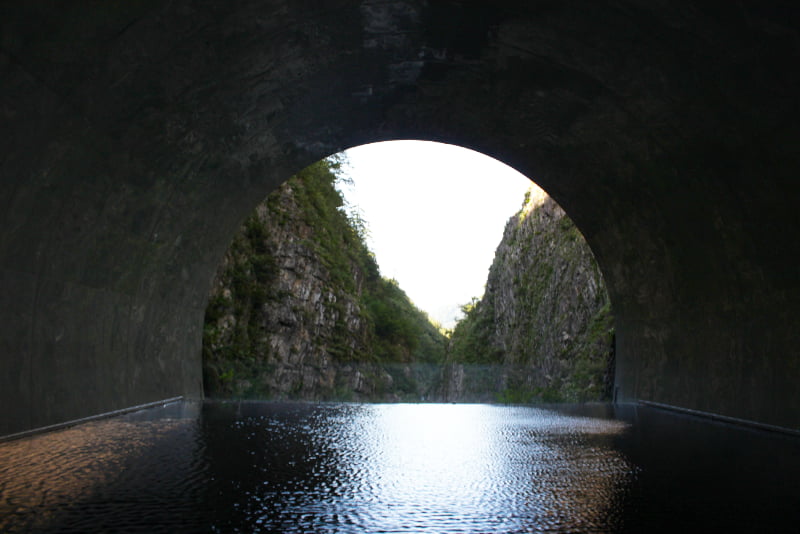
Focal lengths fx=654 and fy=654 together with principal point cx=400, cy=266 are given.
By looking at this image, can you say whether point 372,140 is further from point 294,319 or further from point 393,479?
point 294,319

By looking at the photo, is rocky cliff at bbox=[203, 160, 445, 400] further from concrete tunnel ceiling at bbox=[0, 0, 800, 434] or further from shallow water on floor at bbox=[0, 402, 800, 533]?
shallow water on floor at bbox=[0, 402, 800, 533]

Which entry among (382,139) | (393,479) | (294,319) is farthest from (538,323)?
(393,479)

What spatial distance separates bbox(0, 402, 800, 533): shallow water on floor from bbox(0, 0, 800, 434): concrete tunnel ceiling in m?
1.25

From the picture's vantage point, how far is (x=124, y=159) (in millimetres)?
7273

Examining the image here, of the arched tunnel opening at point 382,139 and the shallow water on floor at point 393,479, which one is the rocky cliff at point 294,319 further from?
the shallow water on floor at point 393,479

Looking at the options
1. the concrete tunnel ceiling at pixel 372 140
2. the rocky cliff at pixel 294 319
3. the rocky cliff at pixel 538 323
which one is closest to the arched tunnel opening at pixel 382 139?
the concrete tunnel ceiling at pixel 372 140

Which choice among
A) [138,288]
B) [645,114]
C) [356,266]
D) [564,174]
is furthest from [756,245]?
[356,266]

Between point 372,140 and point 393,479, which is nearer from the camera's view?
point 393,479

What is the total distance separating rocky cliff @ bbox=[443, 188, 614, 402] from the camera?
1712cm

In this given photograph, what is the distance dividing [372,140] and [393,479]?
7346 mm

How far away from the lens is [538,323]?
28703 mm

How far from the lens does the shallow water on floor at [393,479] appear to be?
3762mm

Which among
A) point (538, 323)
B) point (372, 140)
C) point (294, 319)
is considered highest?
point (372, 140)

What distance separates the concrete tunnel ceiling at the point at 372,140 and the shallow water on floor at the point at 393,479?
1.25 metres
